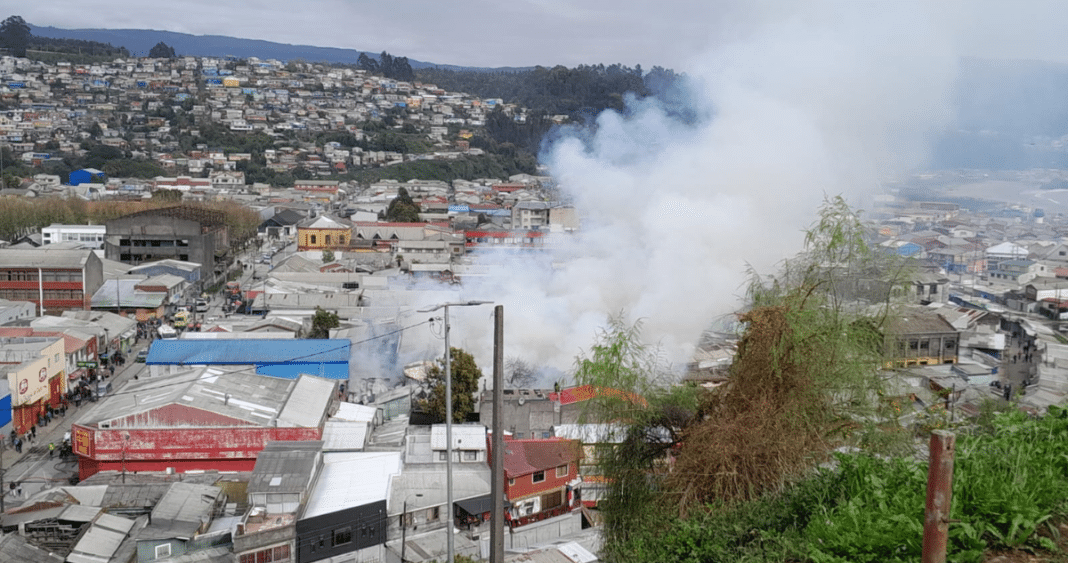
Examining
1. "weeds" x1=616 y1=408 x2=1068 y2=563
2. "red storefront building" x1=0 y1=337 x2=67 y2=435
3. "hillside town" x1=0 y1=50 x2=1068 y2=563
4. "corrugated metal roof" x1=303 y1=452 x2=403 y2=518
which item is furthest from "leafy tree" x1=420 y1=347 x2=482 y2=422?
"weeds" x1=616 y1=408 x2=1068 y2=563

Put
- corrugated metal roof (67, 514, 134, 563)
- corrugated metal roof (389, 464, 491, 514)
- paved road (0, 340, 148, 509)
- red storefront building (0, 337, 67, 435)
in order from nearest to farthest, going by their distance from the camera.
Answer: corrugated metal roof (67, 514, 134, 563)
corrugated metal roof (389, 464, 491, 514)
paved road (0, 340, 148, 509)
red storefront building (0, 337, 67, 435)

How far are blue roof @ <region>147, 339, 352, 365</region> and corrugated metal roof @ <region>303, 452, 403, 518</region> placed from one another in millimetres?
3751

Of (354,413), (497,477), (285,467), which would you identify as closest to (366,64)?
(354,413)

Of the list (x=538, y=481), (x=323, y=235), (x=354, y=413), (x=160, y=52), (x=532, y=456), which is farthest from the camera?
(x=160, y=52)

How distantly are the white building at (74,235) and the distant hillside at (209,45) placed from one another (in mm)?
145718

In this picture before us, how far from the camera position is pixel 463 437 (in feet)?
30.8

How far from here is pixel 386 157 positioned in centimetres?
5588

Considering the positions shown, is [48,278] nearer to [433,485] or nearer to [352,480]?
[352,480]

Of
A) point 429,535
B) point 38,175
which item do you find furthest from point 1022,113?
point 38,175

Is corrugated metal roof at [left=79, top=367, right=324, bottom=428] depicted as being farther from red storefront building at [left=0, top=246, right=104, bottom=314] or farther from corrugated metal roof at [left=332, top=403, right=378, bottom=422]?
red storefront building at [left=0, top=246, right=104, bottom=314]

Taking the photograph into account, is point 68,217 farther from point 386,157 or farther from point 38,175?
point 386,157

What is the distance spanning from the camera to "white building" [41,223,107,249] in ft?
81.1

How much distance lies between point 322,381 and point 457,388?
185cm

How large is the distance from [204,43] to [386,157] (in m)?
143
